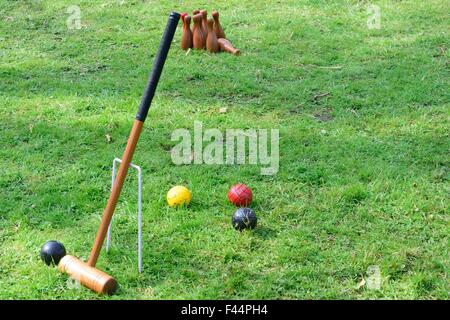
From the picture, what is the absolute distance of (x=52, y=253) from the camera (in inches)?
155

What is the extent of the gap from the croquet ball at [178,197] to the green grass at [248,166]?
7 centimetres

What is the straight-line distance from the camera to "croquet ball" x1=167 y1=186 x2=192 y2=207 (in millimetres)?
4594

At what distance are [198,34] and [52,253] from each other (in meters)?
3.96

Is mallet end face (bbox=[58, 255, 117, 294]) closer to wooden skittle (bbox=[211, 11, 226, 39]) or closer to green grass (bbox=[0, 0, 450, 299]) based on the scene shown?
green grass (bbox=[0, 0, 450, 299])

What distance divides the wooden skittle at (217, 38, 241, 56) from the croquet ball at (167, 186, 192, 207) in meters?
3.05

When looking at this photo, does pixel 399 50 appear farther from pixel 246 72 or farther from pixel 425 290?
pixel 425 290

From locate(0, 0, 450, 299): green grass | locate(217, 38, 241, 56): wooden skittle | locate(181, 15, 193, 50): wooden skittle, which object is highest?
locate(181, 15, 193, 50): wooden skittle

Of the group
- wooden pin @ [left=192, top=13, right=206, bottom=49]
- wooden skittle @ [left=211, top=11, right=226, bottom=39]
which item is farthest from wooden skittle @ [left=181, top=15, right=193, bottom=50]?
wooden skittle @ [left=211, top=11, right=226, bottom=39]

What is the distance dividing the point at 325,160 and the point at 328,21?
11.6 feet

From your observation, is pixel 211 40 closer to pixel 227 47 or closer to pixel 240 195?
pixel 227 47

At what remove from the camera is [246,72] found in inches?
274

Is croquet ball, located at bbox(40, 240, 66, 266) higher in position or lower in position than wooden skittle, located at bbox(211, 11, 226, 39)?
lower

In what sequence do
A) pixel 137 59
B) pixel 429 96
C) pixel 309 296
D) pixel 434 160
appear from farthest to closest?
pixel 137 59
pixel 429 96
pixel 434 160
pixel 309 296

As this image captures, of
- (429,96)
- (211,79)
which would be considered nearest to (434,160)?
(429,96)
